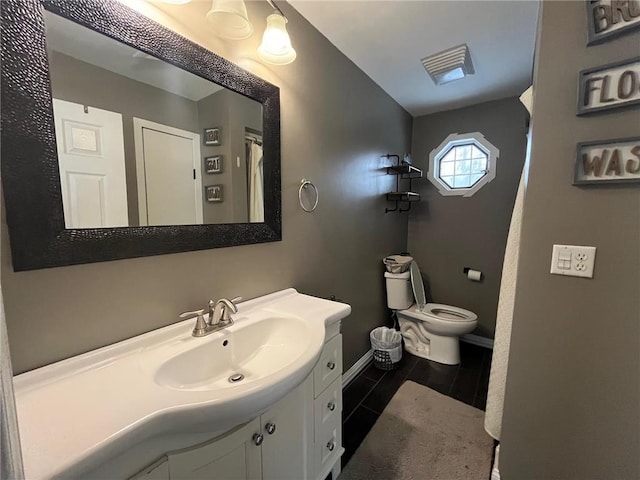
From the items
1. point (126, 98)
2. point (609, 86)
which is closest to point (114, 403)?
point (126, 98)

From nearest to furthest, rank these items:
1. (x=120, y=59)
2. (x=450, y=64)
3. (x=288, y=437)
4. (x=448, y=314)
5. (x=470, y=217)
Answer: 1. (x=120, y=59)
2. (x=288, y=437)
3. (x=450, y=64)
4. (x=448, y=314)
5. (x=470, y=217)

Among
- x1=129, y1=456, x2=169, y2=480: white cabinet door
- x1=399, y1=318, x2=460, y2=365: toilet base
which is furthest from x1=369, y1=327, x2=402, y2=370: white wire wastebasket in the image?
x1=129, y1=456, x2=169, y2=480: white cabinet door

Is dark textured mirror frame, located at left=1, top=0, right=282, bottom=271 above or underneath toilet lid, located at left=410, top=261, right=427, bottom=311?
above

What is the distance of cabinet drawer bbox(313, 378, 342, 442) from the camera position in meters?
1.13

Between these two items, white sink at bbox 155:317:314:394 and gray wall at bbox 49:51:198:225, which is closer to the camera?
gray wall at bbox 49:51:198:225

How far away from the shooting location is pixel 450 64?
71.4 inches

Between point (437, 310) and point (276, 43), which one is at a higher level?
point (276, 43)

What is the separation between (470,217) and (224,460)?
9.07 ft

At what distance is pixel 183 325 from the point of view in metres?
1.00

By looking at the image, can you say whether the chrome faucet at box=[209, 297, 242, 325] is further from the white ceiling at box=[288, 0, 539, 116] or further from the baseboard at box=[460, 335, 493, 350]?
the baseboard at box=[460, 335, 493, 350]

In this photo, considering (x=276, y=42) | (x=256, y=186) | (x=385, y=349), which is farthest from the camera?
(x=385, y=349)

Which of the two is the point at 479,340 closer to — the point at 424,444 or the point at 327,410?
the point at 424,444

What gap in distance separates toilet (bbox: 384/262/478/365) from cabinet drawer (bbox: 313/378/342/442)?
4.30 feet

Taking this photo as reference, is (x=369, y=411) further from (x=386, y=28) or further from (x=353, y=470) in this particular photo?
(x=386, y=28)
